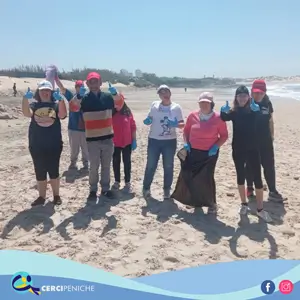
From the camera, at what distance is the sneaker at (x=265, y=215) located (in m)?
4.57

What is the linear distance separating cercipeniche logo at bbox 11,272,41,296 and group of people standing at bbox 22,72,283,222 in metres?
2.06

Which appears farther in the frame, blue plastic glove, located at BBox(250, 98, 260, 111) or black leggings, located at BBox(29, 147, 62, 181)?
black leggings, located at BBox(29, 147, 62, 181)

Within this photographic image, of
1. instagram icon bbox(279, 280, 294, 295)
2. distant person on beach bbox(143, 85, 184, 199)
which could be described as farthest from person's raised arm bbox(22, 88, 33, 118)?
instagram icon bbox(279, 280, 294, 295)

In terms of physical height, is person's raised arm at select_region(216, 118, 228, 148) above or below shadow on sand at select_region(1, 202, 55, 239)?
above

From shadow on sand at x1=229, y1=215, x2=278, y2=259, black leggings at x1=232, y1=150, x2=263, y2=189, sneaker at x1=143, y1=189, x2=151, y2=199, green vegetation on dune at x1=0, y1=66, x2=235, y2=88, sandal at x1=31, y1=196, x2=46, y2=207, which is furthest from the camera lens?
green vegetation on dune at x1=0, y1=66, x2=235, y2=88

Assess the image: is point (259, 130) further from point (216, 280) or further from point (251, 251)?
point (216, 280)

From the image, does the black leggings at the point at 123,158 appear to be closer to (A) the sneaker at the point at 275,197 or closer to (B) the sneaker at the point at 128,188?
(B) the sneaker at the point at 128,188

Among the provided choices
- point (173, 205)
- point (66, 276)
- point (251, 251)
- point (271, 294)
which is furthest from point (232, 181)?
point (66, 276)

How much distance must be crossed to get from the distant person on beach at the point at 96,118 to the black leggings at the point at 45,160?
1.51 feet

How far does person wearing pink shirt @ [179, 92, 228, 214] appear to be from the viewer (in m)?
4.66

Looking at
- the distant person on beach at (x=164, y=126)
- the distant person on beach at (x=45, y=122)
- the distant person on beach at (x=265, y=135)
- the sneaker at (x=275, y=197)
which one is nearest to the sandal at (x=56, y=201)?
the distant person on beach at (x=45, y=122)

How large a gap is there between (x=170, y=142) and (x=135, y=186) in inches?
47.2

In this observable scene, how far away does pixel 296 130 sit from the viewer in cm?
1362

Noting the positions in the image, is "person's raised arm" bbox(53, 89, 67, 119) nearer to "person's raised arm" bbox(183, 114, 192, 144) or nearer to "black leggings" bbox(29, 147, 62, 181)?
"black leggings" bbox(29, 147, 62, 181)
